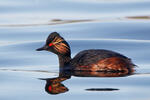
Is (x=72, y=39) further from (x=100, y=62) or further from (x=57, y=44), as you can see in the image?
(x=100, y=62)

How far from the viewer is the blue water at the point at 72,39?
507 inches

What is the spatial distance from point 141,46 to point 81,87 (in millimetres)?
5319

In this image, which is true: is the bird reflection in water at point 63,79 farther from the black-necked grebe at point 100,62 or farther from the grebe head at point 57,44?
the grebe head at point 57,44

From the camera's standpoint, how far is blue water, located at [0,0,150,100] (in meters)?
12.9

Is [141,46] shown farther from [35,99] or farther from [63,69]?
[35,99]

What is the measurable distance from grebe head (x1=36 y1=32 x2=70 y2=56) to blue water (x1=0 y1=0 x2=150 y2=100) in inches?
16.1

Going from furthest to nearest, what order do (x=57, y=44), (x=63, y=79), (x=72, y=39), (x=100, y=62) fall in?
(x=72, y=39) < (x=57, y=44) < (x=100, y=62) < (x=63, y=79)

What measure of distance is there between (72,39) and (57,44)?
→ 4236 mm

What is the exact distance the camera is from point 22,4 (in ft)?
82.1

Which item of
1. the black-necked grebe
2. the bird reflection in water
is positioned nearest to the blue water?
the bird reflection in water

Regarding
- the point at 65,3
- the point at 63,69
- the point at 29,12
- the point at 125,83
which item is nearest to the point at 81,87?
the point at 125,83

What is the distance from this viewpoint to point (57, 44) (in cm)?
1528

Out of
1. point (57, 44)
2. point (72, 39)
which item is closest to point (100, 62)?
point (57, 44)

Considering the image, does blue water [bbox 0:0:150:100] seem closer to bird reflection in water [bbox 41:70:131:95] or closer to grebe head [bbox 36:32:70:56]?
bird reflection in water [bbox 41:70:131:95]
